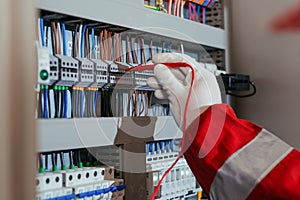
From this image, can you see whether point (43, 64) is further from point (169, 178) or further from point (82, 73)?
point (169, 178)

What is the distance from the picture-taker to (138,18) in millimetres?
773

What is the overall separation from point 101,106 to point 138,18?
19cm

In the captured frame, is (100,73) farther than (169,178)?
No

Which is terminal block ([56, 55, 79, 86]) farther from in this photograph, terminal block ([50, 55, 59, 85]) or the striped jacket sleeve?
the striped jacket sleeve

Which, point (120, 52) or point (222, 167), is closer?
point (222, 167)

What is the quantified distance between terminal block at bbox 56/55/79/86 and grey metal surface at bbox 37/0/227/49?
74mm

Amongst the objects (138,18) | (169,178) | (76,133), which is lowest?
(169,178)

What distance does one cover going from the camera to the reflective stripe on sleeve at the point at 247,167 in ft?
1.65

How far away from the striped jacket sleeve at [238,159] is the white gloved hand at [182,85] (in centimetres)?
5

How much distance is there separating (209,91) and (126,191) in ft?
0.84

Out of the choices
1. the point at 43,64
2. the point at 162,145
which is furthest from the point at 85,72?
the point at 162,145

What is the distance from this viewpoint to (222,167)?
1.69 ft

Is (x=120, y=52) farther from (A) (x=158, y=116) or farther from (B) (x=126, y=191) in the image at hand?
(B) (x=126, y=191)

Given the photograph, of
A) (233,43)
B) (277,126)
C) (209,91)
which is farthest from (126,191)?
(233,43)
